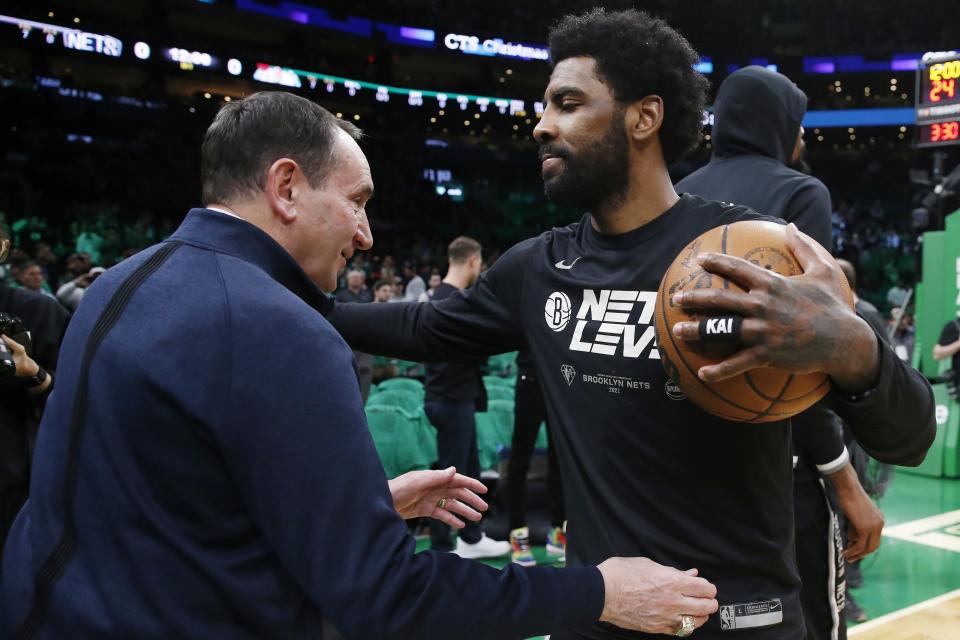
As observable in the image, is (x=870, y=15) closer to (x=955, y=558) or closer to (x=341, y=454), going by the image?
(x=955, y=558)

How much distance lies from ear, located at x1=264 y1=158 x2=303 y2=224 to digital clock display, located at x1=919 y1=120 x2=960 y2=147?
Result: 953 centimetres

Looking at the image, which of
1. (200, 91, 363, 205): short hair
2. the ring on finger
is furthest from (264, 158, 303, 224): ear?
the ring on finger

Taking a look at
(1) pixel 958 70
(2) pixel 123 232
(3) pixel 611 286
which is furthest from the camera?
(2) pixel 123 232

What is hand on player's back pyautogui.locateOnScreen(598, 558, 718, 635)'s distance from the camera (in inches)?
56.2

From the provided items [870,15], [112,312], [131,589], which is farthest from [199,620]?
[870,15]

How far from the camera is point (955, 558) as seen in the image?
548 centimetres

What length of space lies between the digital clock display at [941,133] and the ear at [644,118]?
875 cm

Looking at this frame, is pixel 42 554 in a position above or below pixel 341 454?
below

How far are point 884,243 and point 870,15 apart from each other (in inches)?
438

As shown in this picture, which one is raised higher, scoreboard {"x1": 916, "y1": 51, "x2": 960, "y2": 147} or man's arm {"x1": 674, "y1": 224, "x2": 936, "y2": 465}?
scoreboard {"x1": 916, "y1": 51, "x2": 960, "y2": 147}

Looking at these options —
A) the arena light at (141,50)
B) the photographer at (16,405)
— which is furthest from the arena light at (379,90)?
the photographer at (16,405)

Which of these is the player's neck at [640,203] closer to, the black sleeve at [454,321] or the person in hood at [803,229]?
the black sleeve at [454,321]

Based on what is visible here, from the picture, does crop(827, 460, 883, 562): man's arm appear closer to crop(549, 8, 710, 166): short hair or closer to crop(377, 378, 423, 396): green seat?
crop(549, 8, 710, 166): short hair

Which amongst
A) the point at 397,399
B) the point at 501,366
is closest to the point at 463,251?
the point at 397,399
